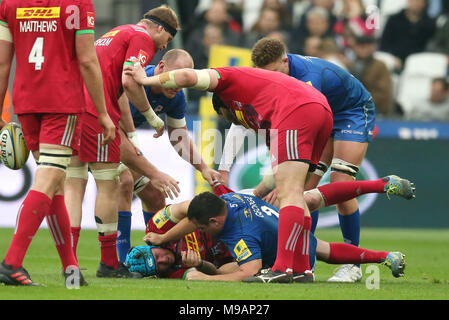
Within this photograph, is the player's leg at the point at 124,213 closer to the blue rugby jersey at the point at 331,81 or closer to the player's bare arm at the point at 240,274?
the player's bare arm at the point at 240,274

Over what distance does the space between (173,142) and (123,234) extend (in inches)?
43.5

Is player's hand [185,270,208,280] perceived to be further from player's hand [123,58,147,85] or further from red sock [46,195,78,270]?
player's hand [123,58,147,85]

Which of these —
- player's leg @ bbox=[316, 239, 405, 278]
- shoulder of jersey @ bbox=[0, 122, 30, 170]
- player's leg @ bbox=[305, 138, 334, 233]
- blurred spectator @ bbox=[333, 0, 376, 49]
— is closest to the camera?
shoulder of jersey @ bbox=[0, 122, 30, 170]

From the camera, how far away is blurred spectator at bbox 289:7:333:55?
15.4 m

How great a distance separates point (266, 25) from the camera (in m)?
15.5

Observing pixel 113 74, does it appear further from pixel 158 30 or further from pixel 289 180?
pixel 289 180

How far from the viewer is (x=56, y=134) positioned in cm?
580

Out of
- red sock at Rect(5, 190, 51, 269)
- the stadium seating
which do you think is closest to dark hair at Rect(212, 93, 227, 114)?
red sock at Rect(5, 190, 51, 269)

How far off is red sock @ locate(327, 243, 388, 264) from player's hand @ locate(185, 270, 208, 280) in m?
1.14

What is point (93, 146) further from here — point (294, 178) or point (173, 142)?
point (294, 178)

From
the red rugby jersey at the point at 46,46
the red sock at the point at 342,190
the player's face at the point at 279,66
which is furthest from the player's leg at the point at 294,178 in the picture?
the red rugby jersey at the point at 46,46

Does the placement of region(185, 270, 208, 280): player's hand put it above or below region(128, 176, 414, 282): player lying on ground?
below

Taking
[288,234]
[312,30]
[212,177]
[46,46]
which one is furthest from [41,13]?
[312,30]

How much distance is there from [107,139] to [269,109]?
143 centimetres
